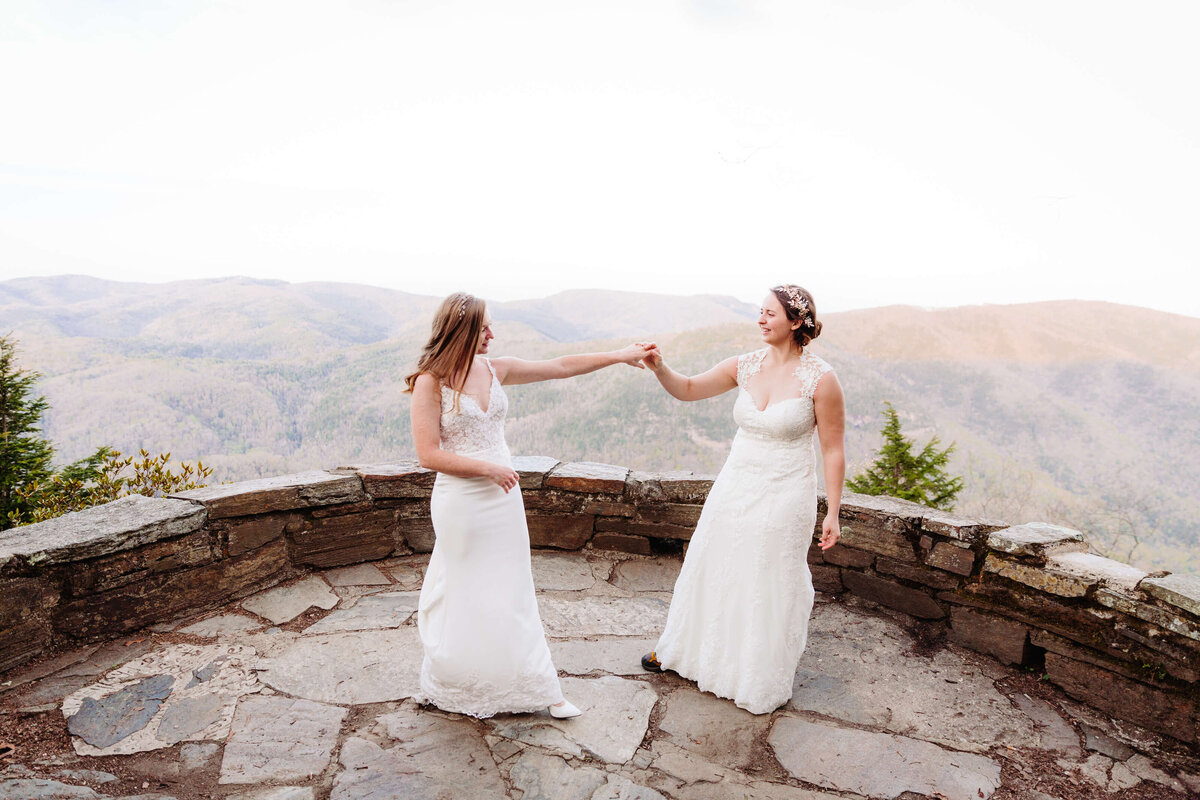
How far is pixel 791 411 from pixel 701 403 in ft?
28.3

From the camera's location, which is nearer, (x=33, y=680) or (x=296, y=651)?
(x=33, y=680)

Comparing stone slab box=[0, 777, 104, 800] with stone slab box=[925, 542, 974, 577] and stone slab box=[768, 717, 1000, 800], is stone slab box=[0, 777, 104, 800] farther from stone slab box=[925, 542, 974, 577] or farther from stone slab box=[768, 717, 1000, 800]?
stone slab box=[925, 542, 974, 577]

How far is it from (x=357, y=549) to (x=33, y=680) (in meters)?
1.88

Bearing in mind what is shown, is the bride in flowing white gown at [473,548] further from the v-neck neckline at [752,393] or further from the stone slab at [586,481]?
the stone slab at [586,481]

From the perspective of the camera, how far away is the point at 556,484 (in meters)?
4.91

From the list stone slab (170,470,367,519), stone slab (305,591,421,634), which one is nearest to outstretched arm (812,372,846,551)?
stone slab (305,591,421,634)

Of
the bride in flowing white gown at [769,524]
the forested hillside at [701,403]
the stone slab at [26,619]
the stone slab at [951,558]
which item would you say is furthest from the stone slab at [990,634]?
the forested hillside at [701,403]

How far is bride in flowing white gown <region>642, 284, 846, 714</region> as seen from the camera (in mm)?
3145

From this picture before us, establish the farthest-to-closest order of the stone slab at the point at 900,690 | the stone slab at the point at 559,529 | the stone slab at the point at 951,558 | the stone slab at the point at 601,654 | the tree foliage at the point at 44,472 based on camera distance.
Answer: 1. the tree foliage at the point at 44,472
2. the stone slab at the point at 559,529
3. the stone slab at the point at 951,558
4. the stone slab at the point at 601,654
5. the stone slab at the point at 900,690

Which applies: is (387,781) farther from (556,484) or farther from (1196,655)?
(1196,655)

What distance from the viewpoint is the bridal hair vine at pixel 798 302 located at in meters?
3.16

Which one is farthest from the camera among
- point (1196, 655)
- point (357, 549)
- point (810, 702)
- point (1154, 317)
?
point (1154, 317)

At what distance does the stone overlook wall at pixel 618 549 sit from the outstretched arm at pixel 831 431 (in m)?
1.09

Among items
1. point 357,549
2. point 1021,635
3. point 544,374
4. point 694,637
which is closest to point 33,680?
point 357,549
